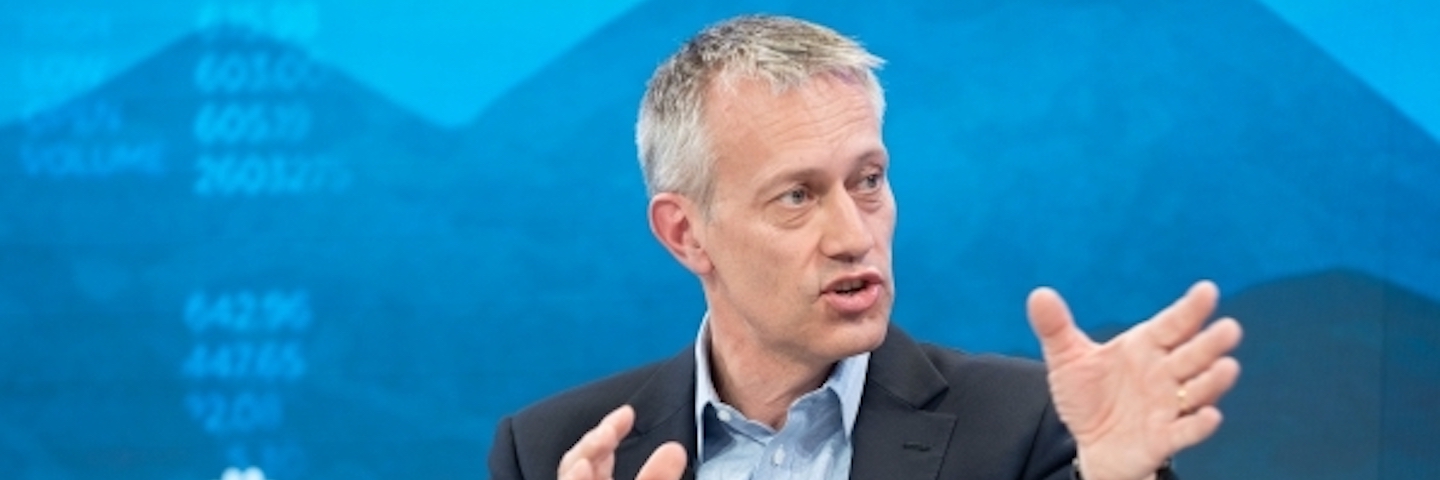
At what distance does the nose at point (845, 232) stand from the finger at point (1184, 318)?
1.71 feet

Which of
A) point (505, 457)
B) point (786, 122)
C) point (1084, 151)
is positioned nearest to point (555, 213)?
point (1084, 151)

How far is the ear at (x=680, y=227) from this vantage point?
8.24ft

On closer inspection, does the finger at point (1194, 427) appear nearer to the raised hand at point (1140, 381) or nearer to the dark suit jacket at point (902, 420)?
the raised hand at point (1140, 381)

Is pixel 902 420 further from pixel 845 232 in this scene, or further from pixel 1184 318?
pixel 1184 318

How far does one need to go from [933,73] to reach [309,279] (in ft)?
4.34

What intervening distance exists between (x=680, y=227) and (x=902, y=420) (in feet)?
1.29

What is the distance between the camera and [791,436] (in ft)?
7.93

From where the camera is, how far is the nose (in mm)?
2322

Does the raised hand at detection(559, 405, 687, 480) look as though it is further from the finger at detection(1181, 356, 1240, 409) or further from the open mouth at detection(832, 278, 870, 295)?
the finger at detection(1181, 356, 1240, 409)

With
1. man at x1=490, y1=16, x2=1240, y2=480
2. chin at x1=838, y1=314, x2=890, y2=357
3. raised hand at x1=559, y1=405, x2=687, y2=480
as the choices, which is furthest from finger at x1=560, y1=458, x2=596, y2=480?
chin at x1=838, y1=314, x2=890, y2=357

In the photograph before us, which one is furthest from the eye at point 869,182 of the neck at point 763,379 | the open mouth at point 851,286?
the neck at point 763,379

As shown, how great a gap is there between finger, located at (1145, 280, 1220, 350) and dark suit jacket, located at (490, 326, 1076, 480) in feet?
1.39

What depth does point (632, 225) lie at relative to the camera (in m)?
3.84

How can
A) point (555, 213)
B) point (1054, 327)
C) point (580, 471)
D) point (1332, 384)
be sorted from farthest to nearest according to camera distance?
point (555, 213) → point (1332, 384) → point (580, 471) → point (1054, 327)
